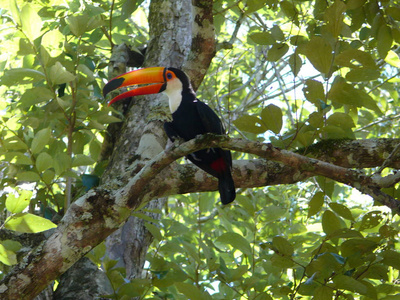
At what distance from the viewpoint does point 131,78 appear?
4203 mm

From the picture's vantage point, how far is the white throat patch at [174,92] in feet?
14.0

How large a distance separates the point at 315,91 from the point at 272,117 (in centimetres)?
27

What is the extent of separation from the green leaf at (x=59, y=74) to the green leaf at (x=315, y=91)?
1.53 m

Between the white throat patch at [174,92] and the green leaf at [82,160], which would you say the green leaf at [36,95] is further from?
the white throat patch at [174,92]

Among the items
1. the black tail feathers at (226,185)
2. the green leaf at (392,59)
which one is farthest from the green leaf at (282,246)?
the green leaf at (392,59)

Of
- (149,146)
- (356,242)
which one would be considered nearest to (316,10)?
(149,146)

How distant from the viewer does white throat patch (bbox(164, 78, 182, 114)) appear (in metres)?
4.25

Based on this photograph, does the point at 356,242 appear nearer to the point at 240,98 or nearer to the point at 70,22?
the point at 70,22

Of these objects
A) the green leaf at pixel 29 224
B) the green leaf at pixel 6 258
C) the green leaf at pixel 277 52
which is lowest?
the green leaf at pixel 6 258

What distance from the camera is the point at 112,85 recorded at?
13.0ft

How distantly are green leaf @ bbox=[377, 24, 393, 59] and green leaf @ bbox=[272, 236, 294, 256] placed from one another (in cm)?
134

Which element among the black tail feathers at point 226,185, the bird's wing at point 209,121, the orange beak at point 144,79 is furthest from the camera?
the orange beak at point 144,79

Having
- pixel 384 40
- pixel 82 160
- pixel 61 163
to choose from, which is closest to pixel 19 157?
pixel 61 163

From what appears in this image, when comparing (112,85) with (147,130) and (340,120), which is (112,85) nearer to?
(147,130)
